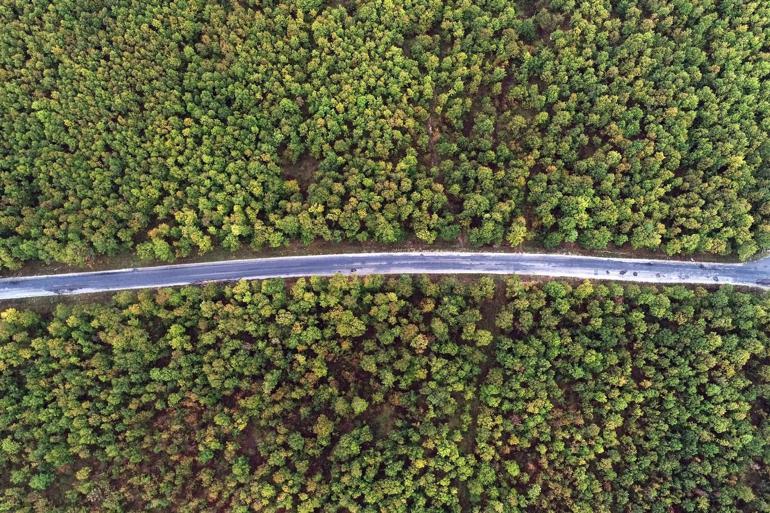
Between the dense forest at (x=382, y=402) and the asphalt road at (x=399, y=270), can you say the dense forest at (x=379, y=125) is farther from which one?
the dense forest at (x=382, y=402)

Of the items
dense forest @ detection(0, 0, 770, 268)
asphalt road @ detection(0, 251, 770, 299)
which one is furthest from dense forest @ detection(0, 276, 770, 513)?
dense forest @ detection(0, 0, 770, 268)

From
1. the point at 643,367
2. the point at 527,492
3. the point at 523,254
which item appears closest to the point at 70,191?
the point at 523,254

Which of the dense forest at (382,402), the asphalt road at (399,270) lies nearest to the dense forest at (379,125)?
the asphalt road at (399,270)

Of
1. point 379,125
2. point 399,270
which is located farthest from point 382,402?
point 379,125

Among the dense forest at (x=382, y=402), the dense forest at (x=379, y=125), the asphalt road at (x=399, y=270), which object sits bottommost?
the dense forest at (x=382, y=402)

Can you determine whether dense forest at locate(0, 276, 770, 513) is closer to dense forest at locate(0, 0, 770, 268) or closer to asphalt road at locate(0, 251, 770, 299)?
asphalt road at locate(0, 251, 770, 299)
